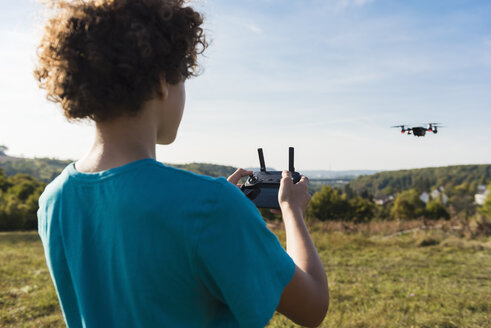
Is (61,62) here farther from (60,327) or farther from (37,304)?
(37,304)

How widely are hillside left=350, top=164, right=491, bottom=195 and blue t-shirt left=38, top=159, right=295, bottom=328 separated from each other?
99.6m

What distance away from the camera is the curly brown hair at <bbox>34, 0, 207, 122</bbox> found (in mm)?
862

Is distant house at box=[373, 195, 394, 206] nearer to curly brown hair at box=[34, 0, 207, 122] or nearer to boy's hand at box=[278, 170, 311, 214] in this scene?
boy's hand at box=[278, 170, 311, 214]

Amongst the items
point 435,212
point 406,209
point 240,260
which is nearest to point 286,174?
point 240,260

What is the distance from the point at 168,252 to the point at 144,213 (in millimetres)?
98

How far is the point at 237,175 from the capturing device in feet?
5.03

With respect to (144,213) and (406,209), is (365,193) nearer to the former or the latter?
(406,209)

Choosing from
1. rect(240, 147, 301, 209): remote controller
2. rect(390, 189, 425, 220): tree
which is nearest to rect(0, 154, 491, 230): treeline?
rect(390, 189, 425, 220): tree

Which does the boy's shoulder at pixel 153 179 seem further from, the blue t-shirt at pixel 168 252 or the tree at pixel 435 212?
the tree at pixel 435 212

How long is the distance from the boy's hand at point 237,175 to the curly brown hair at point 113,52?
2.04ft

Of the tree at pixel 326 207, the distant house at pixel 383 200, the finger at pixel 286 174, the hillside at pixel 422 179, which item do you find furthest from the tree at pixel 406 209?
the finger at pixel 286 174

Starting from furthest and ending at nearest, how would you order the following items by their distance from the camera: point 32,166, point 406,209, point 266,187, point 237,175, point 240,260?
point 32,166 < point 406,209 < point 237,175 < point 266,187 < point 240,260

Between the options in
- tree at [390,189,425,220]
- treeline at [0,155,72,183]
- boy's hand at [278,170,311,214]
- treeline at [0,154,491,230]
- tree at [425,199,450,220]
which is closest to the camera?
boy's hand at [278,170,311,214]

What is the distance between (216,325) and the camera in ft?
2.94
